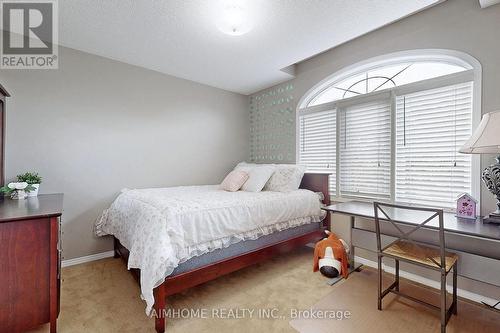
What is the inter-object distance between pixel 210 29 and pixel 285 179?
1.83 m

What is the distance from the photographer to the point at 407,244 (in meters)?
1.93

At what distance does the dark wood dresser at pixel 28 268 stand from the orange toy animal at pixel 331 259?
2.20 meters

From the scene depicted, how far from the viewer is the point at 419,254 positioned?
1746mm

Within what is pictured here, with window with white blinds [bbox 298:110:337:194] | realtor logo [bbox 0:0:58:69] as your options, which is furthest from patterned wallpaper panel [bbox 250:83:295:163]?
realtor logo [bbox 0:0:58:69]

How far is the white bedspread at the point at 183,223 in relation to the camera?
62.8 inches

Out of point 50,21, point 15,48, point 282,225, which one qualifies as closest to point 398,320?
point 282,225

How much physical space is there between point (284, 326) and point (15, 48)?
3.58 meters

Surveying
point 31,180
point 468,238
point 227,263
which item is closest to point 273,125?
point 227,263

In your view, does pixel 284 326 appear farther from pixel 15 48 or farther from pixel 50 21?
pixel 15 48

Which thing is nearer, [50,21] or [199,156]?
[50,21]

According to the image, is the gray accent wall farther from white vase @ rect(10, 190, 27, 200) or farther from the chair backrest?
white vase @ rect(10, 190, 27, 200)

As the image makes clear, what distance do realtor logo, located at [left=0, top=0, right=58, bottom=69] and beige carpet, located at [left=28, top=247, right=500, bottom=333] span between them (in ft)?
7.36

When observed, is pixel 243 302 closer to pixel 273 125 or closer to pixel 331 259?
pixel 331 259

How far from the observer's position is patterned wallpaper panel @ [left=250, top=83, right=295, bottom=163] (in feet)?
11.8
